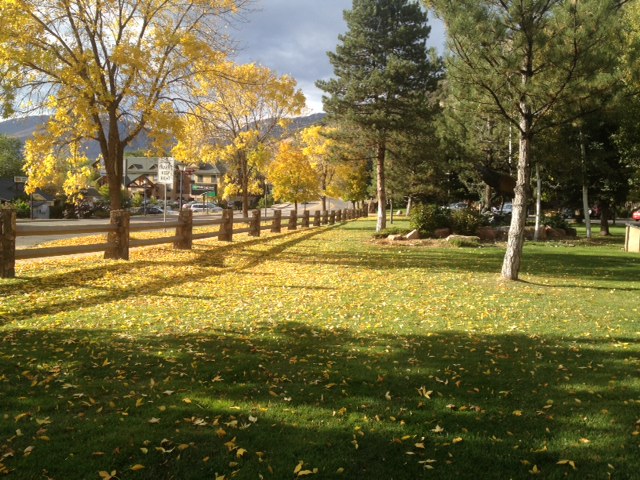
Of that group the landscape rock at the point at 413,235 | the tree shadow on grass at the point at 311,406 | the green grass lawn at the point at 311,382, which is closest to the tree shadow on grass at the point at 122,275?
the green grass lawn at the point at 311,382

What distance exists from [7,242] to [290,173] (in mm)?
28742

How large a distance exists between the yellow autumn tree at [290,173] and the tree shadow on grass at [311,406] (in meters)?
30.8

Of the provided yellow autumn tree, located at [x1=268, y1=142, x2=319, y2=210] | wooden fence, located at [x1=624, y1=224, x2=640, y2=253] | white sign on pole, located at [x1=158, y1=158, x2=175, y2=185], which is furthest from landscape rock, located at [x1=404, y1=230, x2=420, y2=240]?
yellow autumn tree, located at [x1=268, y1=142, x2=319, y2=210]

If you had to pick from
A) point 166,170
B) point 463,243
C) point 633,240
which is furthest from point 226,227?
point 633,240

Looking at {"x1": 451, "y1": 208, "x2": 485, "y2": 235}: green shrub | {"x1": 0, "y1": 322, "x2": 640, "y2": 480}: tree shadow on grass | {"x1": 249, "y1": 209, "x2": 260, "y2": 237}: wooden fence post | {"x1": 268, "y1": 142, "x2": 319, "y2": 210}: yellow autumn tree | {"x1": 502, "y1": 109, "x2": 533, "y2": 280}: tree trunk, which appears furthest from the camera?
{"x1": 268, "y1": 142, "x2": 319, "y2": 210}: yellow autumn tree

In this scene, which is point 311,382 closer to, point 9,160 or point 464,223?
point 464,223

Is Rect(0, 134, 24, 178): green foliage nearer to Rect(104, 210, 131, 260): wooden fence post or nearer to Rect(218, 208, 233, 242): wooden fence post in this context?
Rect(218, 208, 233, 242): wooden fence post

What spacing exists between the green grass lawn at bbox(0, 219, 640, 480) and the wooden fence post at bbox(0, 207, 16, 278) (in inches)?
11.4

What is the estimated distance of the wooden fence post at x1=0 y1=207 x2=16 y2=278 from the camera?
8.61 metres

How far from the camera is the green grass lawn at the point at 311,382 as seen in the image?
3094mm

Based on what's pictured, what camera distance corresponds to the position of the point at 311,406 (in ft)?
12.8

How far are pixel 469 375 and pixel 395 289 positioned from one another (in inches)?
200

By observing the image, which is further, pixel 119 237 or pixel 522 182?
pixel 119 237

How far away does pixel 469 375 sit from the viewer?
472cm
